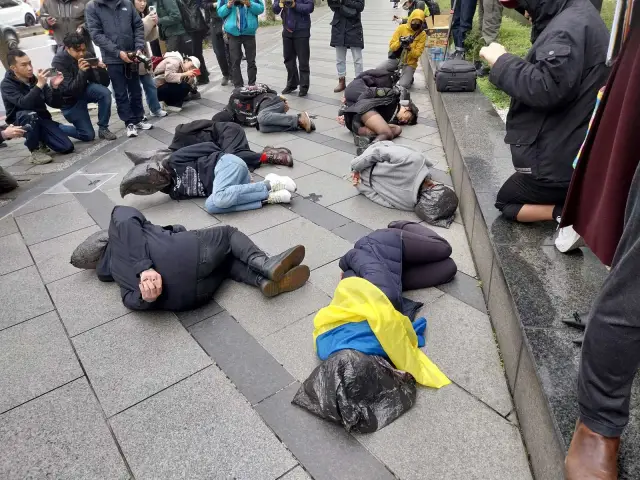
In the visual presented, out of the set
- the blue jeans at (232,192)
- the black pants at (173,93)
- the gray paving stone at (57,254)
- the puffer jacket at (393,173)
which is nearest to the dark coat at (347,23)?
the black pants at (173,93)

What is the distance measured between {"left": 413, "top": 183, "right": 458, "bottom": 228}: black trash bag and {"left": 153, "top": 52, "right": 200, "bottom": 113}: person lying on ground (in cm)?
558

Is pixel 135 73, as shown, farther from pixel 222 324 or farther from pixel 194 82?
pixel 222 324

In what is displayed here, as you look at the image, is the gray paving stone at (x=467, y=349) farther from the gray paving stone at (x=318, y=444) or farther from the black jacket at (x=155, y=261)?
the black jacket at (x=155, y=261)

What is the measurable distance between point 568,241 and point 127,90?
21.9 feet

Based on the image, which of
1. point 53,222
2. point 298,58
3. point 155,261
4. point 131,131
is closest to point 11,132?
point 53,222

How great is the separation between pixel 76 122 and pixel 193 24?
3.47m

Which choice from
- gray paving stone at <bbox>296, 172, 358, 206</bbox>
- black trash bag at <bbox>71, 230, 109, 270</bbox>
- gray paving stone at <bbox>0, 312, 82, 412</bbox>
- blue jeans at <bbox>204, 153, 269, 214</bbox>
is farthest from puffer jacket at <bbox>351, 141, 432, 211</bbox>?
gray paving stone at <bbox>0, 312, 82, 412</bbox>

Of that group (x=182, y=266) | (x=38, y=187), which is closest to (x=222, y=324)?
(x=182, y=266)

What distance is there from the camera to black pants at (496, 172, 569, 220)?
307 centimetres

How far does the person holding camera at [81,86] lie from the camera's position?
6.64 metres

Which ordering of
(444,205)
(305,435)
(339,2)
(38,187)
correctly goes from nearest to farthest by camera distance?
(305,435) < (444,205) < (38,187) < (339,2)

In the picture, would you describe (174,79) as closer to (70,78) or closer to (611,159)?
A: (70,78)

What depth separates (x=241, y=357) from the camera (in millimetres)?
2852

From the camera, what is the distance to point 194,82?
843cm
